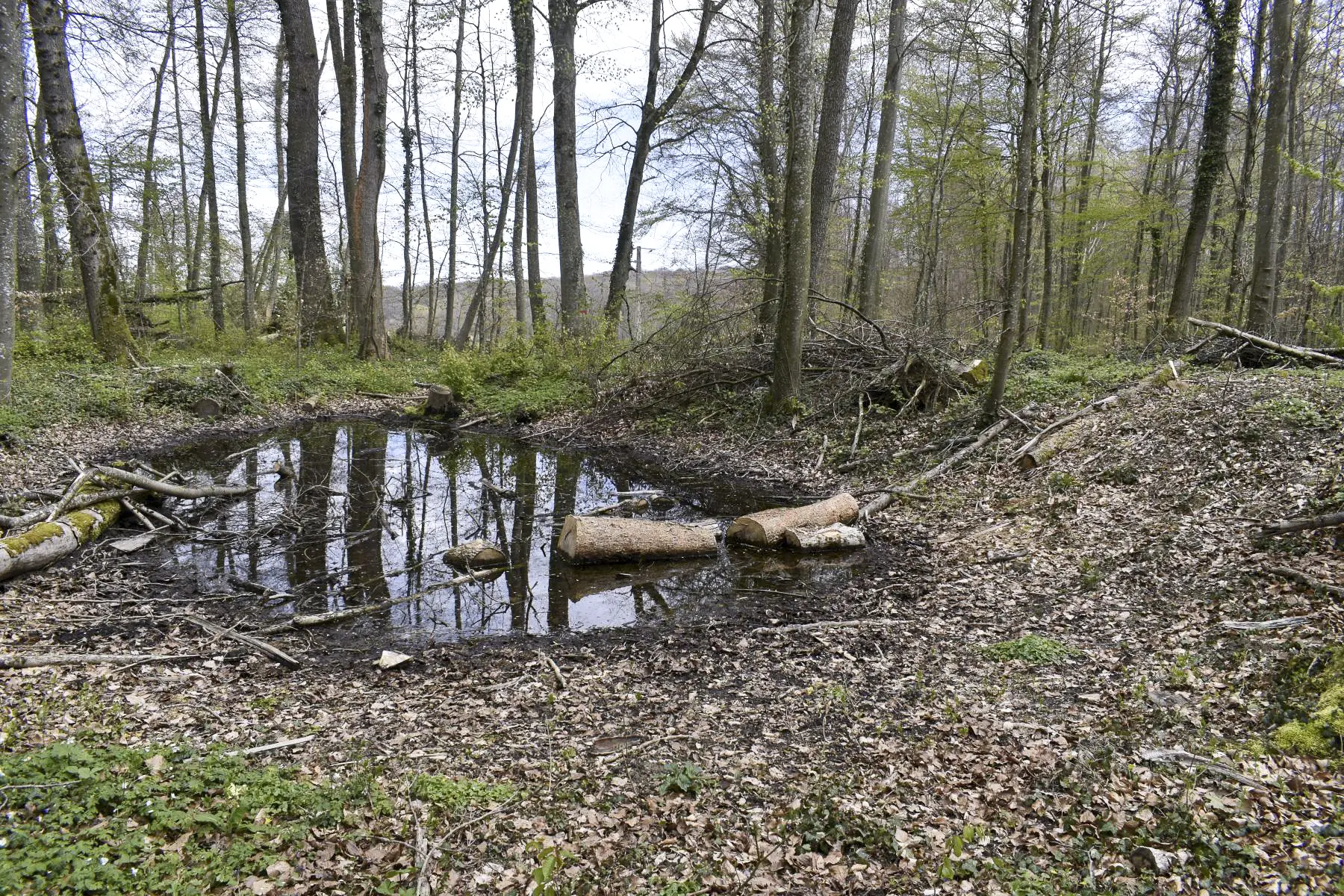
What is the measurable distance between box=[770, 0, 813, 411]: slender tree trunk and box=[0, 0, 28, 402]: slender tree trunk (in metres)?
Answer: 9.38

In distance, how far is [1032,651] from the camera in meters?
4.56

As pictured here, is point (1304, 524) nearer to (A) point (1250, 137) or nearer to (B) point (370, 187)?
(A) point (1250, 137)

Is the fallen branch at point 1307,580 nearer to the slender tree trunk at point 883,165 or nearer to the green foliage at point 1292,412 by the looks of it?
the green foliage at point 1292,412

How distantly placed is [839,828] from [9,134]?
11403mm

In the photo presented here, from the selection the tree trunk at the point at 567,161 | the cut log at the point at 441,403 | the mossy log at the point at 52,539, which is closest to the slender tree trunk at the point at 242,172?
the cut log at the point at 441,403

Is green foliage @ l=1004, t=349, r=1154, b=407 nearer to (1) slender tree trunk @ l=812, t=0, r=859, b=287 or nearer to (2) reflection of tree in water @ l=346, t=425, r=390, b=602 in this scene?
(1) slender tree trunk @ l=812, t=0, r=859, b=287

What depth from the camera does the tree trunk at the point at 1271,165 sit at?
1074 centimetres

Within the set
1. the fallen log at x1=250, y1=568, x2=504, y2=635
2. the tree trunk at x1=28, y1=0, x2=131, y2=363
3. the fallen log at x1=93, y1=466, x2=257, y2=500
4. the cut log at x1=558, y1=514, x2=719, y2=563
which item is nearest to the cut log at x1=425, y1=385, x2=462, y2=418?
the tree trunk at x1=28, y1=0, x2=131, y2=363

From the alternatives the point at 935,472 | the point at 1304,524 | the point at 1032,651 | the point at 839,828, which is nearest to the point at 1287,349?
the point at 935,472

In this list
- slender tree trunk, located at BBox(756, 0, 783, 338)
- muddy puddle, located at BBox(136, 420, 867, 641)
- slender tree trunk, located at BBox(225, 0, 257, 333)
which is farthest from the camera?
slender tree trunk, located at BBox(225, 0, 257, 333)

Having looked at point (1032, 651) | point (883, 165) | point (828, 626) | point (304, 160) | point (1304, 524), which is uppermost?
point (883, 165)

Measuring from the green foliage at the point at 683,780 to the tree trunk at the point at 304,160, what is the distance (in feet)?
55.2

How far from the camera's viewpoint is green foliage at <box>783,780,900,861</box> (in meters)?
2.90

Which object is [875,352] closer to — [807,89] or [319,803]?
[807,89]
